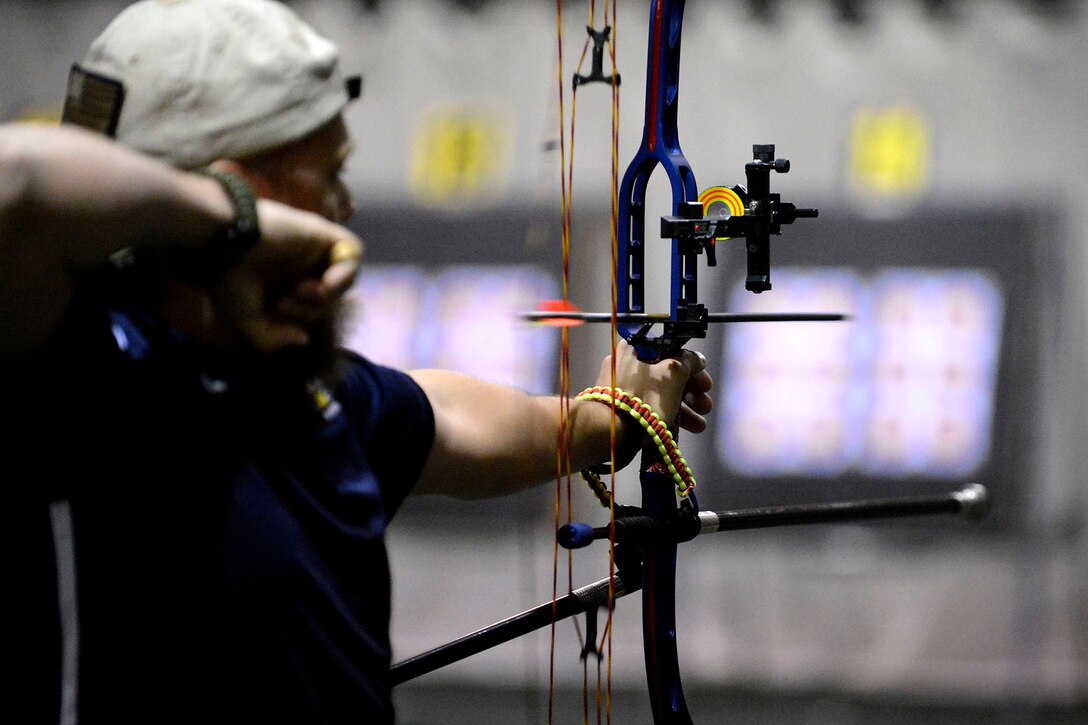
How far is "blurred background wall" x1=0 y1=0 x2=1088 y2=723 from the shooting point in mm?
3193

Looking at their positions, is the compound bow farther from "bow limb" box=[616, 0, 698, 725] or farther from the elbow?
the elbow

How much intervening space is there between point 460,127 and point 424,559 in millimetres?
1187

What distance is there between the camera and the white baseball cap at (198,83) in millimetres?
691

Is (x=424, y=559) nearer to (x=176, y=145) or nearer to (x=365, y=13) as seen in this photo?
(x=365, y=13)

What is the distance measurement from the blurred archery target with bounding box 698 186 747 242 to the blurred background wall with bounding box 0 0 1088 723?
205 centimetres

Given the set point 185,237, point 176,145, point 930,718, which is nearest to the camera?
point 185,237

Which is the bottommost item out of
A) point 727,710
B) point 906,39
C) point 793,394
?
point 727,710

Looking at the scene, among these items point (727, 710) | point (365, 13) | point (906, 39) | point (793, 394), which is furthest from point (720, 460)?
point (365, 13)

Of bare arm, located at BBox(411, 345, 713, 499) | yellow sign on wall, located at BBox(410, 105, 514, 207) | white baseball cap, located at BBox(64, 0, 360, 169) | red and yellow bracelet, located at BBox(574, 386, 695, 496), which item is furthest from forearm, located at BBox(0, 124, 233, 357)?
yellow sign on wall, located at BBox(410, 105, 514, 207)

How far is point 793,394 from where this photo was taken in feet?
11.1

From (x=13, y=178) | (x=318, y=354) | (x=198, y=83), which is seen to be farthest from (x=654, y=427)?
(x=13, y=178)

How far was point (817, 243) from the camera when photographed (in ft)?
11.0

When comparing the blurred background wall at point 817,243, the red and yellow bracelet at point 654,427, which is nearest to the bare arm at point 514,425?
the red and yellow bracelet at point 654,427

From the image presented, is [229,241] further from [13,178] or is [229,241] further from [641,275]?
[641,275]
